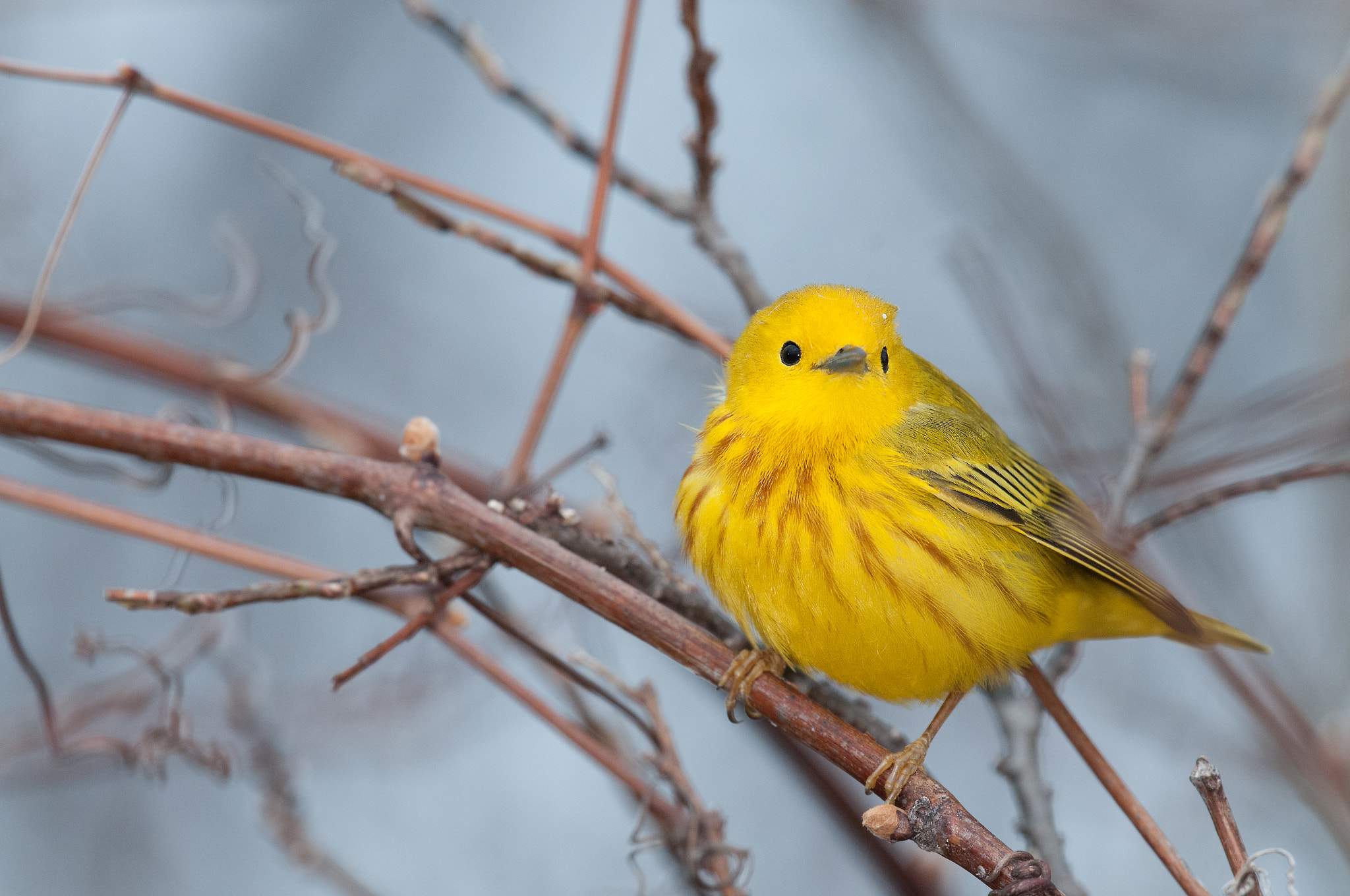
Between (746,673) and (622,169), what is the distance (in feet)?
3.76

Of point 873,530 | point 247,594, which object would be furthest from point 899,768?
point 247,594

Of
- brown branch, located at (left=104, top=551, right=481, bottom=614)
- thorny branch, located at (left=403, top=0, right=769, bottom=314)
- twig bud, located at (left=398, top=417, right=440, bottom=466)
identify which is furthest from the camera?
thorny branch, located at (left=403, top=0, right=769, bottom=314)

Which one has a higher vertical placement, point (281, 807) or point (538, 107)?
point (538, 107)

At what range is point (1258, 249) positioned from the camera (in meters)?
2.16

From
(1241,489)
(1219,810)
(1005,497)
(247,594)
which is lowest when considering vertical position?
(247,594)

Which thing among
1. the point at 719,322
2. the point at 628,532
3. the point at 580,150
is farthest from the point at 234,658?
the point at 719,322

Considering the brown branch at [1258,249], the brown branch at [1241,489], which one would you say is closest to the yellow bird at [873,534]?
the brown branch at [1241,489]

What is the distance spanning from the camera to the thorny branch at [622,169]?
7.94 feet

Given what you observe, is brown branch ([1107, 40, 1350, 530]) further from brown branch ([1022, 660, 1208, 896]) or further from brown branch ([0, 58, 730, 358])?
brown branch ([0, 58, 730, 358])

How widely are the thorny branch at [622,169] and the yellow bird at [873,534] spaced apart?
9.9 inches

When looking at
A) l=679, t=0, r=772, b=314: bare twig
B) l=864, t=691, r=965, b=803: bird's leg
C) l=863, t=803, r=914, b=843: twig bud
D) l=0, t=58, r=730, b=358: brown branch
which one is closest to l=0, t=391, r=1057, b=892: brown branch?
l=863, t=803, r=914, b=843: twig bud

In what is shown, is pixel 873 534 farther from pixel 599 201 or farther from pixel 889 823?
pixel 599 201

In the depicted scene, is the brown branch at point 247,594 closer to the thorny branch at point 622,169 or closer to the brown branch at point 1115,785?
the brown branch at point 1115,785

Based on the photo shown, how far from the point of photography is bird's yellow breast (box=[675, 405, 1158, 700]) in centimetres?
202
